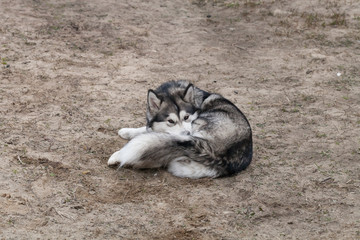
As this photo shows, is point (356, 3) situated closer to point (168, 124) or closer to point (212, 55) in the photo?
point (212, 55)

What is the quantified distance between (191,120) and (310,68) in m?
3.74

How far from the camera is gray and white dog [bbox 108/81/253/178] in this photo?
195 inches

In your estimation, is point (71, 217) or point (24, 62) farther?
point (24, 62)

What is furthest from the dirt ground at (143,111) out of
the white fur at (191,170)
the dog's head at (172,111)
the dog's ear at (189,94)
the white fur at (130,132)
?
the dog's ear at (189,94)

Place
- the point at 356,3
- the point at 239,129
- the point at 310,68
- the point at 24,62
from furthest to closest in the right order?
the point at 356,3, the point at 310,68, the point at 24,62, the point at 239,129

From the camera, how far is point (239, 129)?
5.43m

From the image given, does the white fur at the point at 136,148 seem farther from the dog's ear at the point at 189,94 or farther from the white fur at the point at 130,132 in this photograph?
the dog's ear at the point at 189,94

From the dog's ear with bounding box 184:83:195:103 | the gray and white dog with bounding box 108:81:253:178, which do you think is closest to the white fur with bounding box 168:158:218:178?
the gray and white dog with bounding box 108:81:253:178

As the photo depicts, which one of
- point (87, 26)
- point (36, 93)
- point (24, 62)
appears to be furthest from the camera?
point (87, 26)

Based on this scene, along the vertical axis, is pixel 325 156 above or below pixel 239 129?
below

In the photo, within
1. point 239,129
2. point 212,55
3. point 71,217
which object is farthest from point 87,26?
point 71,217

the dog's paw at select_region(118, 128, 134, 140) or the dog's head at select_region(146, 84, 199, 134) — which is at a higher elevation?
the dog's head at select_region(146, 84, 199, 134)

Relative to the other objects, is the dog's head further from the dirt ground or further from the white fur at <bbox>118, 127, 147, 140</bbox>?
the dirt ground

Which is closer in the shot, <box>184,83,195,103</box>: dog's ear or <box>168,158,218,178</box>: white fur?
<box>168,158,218,178</box>: white fur
